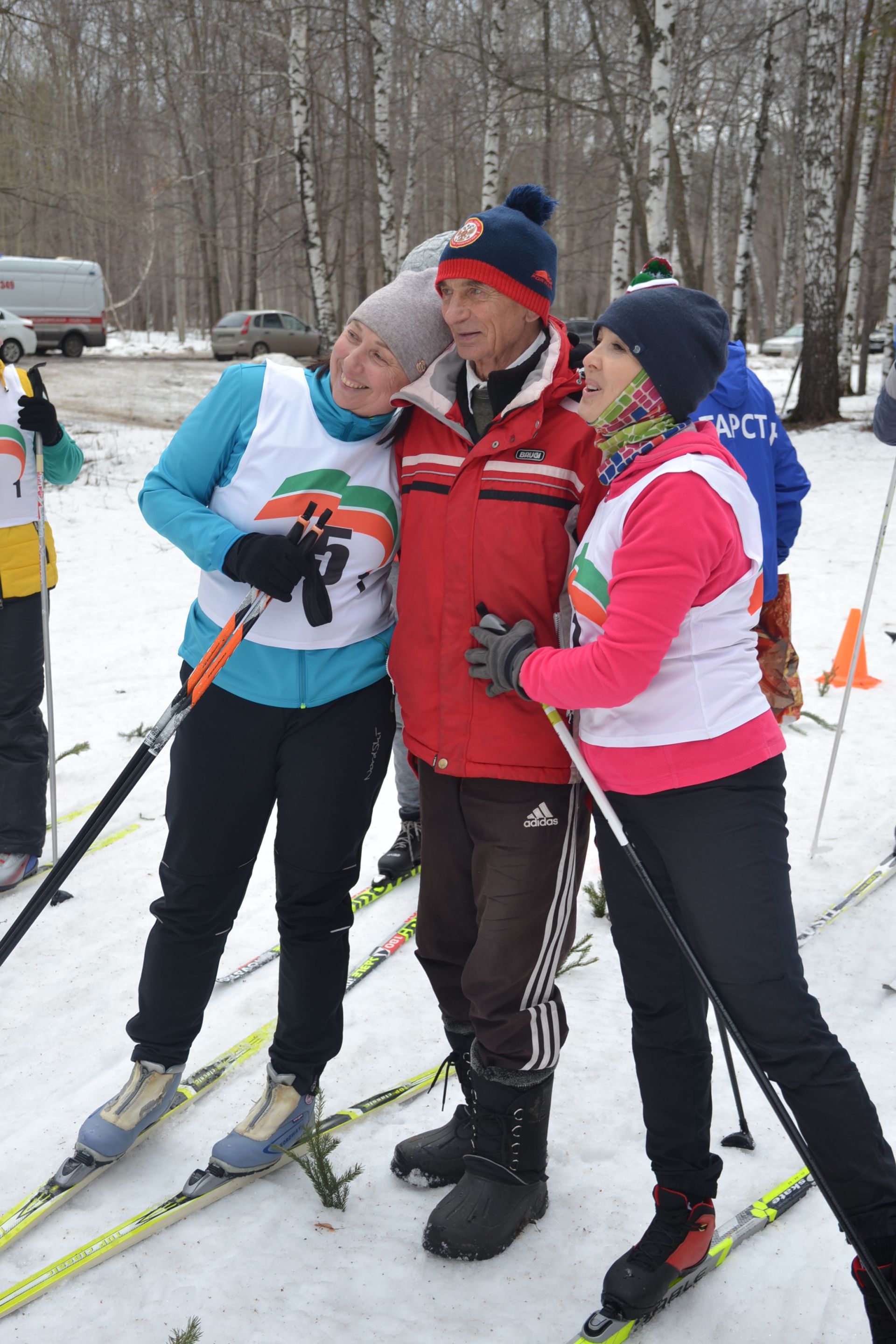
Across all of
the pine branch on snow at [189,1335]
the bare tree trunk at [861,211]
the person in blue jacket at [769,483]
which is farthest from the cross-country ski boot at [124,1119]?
the bare tree trunk at [861,211]

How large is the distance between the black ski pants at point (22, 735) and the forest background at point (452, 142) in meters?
9.32

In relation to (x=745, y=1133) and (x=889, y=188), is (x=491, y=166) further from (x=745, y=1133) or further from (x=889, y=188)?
(x=889, y=188)

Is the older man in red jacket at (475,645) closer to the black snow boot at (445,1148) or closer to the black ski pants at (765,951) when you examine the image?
the black snow boot at (445,1148)

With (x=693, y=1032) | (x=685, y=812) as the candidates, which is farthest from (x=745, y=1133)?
(x=685, y=812)

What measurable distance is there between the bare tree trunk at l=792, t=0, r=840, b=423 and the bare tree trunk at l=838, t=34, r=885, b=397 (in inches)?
78.8

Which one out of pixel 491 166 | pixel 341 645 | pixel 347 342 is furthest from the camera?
pixel 491 166

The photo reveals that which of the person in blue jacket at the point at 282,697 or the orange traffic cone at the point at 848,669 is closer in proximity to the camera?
the person in blue jacket at the point at 282,697

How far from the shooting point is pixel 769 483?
2996mm

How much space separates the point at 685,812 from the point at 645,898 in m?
0.25

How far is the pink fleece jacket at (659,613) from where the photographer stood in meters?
1.71

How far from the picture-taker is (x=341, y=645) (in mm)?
2285

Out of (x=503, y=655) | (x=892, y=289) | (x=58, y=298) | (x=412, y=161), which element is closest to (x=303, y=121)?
(x=412, y=161)

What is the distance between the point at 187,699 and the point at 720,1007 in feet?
4.17

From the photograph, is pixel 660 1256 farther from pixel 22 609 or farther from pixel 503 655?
pixel 22 609
